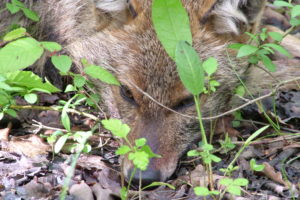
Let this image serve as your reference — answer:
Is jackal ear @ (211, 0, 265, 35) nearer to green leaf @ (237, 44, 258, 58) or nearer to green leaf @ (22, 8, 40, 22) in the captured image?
green leaf @ (237, 44, 258, 58)

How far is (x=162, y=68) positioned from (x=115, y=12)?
76cm

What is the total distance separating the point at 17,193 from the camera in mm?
3297

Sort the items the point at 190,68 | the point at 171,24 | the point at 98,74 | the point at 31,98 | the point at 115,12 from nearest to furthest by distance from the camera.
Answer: the point at 190,68
the point at 171,24
the point at 98,74
the point at 31,98
the point at 115,12

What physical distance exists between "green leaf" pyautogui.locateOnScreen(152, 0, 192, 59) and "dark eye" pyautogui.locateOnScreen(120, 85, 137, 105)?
791 millimetres

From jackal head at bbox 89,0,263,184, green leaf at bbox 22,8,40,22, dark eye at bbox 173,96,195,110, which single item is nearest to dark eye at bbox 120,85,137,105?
jackal head at bbox 89,0,263,184

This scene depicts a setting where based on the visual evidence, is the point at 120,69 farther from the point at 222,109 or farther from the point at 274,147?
the point at 274,147

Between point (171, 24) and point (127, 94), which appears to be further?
point (127, 94)

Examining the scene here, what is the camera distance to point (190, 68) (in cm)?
322

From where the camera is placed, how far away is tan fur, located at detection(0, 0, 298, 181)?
3.81 m

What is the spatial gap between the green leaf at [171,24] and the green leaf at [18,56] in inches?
35.0

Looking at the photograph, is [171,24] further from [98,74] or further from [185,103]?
[185,103]


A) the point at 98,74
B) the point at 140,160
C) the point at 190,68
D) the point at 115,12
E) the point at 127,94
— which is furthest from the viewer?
the point at 115,12

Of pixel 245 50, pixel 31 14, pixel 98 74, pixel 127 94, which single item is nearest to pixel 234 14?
pixel 245 50

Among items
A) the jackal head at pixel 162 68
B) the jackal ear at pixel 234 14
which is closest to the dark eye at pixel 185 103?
the jackal head at pixel 162 68
